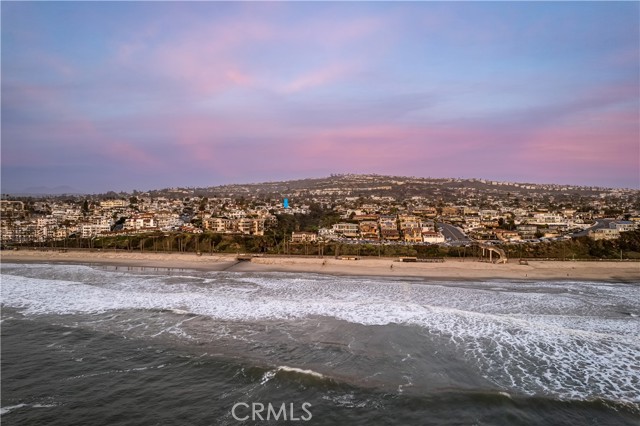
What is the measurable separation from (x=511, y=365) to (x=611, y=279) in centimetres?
1676

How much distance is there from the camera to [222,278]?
22.4 meters

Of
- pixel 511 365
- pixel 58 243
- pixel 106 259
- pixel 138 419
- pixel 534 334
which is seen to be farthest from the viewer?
pixel 58 243

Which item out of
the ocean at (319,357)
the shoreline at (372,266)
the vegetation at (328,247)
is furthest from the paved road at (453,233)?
the ocean at (319,357)

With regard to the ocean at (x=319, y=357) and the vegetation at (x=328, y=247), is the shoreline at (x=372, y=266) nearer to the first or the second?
the vegetation at (x=328, y=247)

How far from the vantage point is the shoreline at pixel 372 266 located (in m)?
23.2

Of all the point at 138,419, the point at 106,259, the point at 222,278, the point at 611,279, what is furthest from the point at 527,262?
the point at 106,259

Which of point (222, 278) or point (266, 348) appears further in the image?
point (222, 278)

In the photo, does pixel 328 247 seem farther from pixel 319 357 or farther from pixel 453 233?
pixel 319 357

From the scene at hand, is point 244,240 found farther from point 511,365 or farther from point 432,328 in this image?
point 511,365

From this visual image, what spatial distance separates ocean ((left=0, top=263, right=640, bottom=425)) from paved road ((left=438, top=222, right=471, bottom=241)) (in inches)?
813

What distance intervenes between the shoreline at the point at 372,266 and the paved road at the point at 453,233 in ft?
36.9

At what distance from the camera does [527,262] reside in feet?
88.7

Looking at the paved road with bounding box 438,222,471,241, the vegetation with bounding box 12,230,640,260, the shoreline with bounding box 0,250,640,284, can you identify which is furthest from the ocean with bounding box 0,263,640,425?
the paved road with bounding box 438,222,471,241

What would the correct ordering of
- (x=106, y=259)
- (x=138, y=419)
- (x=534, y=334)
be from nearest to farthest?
(x=138, y=419)
(x=534, y=334)
(x=106, y=259)
